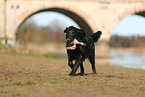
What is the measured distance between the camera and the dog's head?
7871 millimetres

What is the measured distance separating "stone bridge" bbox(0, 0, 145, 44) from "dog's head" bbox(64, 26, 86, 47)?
21.7 metres

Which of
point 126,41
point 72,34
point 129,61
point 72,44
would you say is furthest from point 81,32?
point 126,41

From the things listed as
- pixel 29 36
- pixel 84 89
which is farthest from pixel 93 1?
pixel 84 89

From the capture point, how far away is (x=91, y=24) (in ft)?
105

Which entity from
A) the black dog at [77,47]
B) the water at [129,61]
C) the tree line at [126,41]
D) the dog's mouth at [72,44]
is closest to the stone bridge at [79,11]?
the water at [129,61]

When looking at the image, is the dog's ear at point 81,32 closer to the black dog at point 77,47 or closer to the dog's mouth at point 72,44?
the black dog at point 77,47

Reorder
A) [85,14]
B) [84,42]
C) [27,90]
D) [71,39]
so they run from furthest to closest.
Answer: [85,14] < [84,42] < [71,39] < [27,90]

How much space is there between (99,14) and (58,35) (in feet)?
141

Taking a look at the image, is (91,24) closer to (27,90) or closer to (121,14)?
(121,14)

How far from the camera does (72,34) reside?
8000mm

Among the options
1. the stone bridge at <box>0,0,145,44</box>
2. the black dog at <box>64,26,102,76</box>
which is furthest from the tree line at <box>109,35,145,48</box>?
the black dog at <box>64,26,102,76</box>

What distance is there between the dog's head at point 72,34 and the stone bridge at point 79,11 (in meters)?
21.7

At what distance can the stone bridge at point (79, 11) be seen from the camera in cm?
2928

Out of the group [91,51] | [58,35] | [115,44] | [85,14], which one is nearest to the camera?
[91,51]
